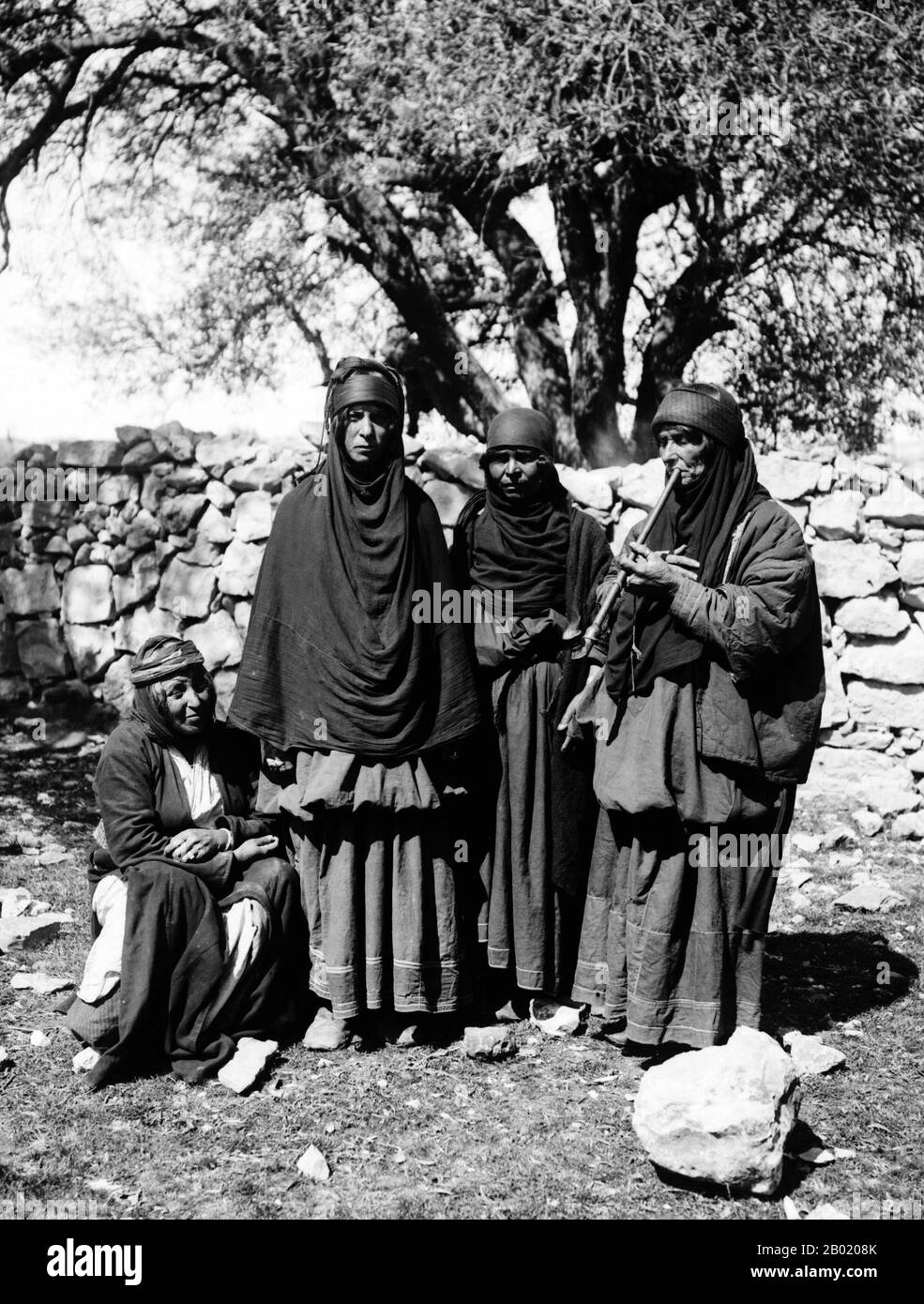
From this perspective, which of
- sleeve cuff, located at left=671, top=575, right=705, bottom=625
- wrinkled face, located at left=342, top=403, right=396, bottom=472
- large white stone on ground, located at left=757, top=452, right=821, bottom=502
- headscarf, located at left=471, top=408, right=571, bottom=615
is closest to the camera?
sleeve cuff, located at left=671, top=575, right=705, bottom=625

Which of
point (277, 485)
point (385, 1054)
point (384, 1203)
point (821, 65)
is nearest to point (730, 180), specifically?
point (821, 65)

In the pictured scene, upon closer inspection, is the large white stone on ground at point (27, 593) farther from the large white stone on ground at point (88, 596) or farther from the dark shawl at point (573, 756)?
the dark shawl at point (573, 756)

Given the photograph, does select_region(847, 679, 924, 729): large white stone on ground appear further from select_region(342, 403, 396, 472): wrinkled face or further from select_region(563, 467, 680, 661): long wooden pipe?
select_region(342, 403, 396, 472): wrinkled face

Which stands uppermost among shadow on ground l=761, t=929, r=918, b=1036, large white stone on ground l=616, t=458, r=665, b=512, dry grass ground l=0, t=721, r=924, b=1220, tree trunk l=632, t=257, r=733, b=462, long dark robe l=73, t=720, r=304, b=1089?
tree trunk l=632, t=257, r=733, b=462

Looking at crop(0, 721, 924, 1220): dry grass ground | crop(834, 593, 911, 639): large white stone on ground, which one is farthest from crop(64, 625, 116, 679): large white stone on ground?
crop(834, 593, 911, 639): large white stone on ground

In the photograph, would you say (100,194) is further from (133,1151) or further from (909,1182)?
(909,1182)

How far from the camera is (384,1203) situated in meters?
3.26

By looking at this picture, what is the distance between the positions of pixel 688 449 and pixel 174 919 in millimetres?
2047

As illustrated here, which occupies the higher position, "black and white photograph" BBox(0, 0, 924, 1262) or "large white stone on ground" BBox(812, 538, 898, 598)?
"large white stone on ground" BBox(812, 538, 898, 598)

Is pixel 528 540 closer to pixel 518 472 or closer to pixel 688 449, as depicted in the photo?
pixel 518 472

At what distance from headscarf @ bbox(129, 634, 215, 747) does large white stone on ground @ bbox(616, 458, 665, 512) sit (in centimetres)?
445

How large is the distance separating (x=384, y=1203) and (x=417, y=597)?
1.71 meters

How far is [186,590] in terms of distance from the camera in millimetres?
8945

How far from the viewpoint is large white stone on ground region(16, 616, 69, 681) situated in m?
9.18
